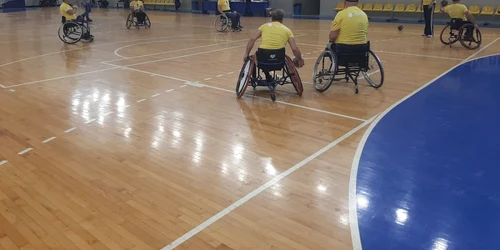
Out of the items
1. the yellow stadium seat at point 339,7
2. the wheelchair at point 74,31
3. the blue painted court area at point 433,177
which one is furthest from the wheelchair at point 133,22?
the blue painted court area at point 433,177

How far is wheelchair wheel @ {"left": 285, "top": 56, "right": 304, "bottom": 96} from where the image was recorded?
584 cm

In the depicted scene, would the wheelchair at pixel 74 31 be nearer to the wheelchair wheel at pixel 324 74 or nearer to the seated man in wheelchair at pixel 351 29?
the wheelchair wheel at pixel 324 74

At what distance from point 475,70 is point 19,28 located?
47.9ft

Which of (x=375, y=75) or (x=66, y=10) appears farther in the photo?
(x=66, y=10)

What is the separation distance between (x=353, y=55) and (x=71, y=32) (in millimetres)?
8361

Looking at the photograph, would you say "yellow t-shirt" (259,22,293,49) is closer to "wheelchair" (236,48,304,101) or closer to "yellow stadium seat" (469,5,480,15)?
"wheelchair" (236,48,304,101)

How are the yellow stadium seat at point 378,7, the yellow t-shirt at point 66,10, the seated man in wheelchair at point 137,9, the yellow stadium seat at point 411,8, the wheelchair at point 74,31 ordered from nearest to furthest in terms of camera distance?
the yellow t-shirt at point 66,10, the wheelchair at point 74,31, the seated man in wheelchair at point 137,9, the yellow stadium seat at point 411,8, the yellow stadium seat at point 378,7

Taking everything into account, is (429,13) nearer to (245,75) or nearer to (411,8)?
(411,8)

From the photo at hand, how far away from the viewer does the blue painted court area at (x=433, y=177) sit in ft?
8.89

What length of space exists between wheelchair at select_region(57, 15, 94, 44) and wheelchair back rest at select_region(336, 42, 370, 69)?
25.3 ft

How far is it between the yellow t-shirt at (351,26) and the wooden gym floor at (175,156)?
2.49 ft

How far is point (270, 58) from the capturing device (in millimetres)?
5645

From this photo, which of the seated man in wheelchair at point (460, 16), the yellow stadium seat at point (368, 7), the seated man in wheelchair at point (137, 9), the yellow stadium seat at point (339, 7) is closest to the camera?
the seated man in wheelchair at point (460, 16)

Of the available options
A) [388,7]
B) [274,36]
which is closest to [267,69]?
[274,36]
